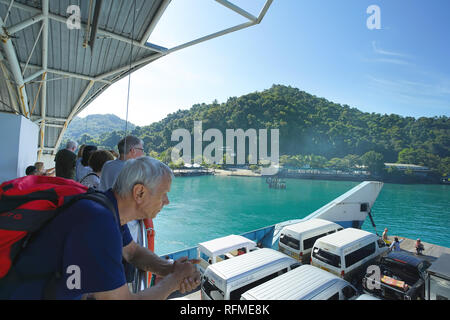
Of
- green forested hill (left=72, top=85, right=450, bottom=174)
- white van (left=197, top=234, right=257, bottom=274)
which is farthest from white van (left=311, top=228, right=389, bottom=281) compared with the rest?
green forested hill (left=72, top=85, right=450, bottom=174)

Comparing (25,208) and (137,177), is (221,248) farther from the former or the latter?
(25,208)

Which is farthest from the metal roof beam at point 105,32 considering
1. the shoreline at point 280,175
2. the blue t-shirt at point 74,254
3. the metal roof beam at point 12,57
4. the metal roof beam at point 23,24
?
the shoreline at point 280,175

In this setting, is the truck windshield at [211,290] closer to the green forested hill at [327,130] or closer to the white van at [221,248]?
the white van at [221,248]

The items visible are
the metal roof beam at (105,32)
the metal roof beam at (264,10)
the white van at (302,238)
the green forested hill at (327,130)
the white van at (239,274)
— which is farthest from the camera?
the green forested hill at (327,130)

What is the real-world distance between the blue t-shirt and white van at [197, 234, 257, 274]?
4.87 metres

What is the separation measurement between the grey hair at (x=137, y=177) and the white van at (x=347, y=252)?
5643mm

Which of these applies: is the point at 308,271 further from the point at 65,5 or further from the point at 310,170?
the point at 310,170

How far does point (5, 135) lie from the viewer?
8.57 feet

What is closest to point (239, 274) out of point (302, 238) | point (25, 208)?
point (302, 238)

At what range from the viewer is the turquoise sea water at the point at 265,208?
24227 millimetres

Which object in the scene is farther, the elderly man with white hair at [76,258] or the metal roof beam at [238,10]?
the metal roof beam at [238,10]

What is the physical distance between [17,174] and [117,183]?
2.82m

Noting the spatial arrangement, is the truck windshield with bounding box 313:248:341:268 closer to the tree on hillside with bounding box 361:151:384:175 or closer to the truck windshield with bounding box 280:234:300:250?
the truck windshield with bounding box 280:234:300:250

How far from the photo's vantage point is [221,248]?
539 cm
